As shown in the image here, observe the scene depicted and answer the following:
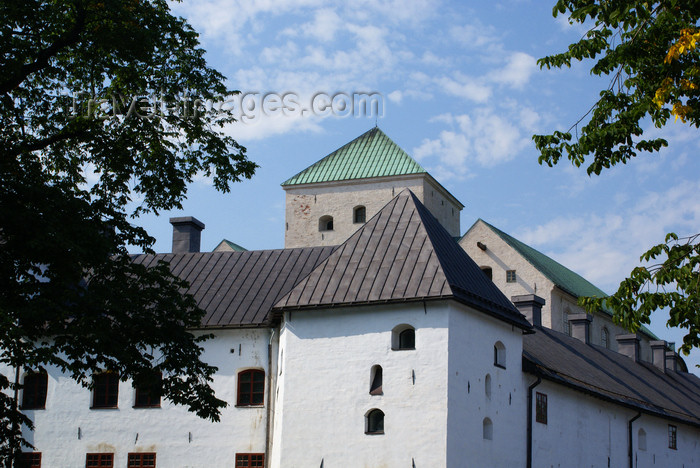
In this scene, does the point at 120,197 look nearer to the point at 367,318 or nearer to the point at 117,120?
the point at 117,120

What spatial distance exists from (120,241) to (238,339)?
29.9 feet

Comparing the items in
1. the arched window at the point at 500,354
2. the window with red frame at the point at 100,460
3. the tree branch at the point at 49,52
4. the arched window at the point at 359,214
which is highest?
the arched window at the point at 359,214

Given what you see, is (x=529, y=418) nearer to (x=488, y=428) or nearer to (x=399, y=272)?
(x=488, y=428)

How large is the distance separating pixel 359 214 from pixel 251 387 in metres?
24.0

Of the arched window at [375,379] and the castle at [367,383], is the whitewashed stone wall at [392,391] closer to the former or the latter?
the castle at [367,383]

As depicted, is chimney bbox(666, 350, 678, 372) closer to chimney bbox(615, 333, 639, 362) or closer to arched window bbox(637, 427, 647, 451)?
chimney bbox(615, 333, 639, 362)

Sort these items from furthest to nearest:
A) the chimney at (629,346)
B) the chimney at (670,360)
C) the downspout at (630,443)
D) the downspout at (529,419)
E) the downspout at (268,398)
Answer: the chimney at (670,360)
the chimney at (629,346)
the downspout at (630,443)
the downspout at (268,398)
the downspout at (529,419)

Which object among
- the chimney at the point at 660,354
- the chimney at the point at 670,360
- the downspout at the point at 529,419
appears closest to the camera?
the downspout at the point at 529,419

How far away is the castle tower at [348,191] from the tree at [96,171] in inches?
1165

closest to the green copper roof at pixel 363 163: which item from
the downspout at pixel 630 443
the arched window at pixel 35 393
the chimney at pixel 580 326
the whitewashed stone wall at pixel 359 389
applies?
the chimney at pixel 580 326

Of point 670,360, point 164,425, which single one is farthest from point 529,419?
point 670,360

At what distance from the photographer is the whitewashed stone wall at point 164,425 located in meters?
27.8

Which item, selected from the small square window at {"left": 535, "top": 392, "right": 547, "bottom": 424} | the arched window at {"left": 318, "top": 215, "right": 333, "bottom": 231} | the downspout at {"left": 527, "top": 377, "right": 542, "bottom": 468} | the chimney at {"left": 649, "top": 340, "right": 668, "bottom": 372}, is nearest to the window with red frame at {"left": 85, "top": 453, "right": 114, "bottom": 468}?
the downspout at {"left": 527, "top": 377, "right": 542, "bottom": 468}

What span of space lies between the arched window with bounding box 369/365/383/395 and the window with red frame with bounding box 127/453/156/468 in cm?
754
